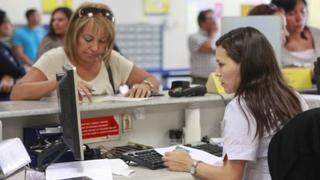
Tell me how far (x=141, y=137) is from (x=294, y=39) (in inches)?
62.3

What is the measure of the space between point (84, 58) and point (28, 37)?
3.35 metres

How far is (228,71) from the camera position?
1824 millimetres

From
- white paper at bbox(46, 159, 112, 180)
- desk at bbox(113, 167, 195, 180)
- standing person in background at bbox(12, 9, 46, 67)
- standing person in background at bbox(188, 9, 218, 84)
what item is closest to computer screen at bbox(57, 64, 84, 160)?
white paper at bbox(46, 159, 112, 180)

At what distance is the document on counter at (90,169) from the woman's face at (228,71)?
475mm

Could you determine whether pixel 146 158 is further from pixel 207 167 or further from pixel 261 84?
pixel 261 84

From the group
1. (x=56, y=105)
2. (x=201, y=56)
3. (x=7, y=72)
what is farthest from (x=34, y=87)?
(x=201, y=56)

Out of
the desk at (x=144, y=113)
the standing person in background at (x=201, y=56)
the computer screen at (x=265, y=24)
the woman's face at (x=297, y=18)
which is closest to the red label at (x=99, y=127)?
the desk at (x=144, y=113)

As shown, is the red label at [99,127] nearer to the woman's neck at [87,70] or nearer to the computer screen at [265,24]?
the woman's neck at [87,70]

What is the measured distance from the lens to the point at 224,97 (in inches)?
100

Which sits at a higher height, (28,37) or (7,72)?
(28,37)

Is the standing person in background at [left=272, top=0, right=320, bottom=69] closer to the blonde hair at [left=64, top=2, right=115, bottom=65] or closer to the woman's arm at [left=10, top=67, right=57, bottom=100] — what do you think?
the blonde hair at [left=64, top=2, right=115, bottom=65]

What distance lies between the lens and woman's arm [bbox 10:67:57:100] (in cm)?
229

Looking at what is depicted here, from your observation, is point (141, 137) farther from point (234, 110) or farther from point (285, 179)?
point (285, 179)

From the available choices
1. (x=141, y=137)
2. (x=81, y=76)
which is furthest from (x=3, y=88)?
(x=141, y=137)
